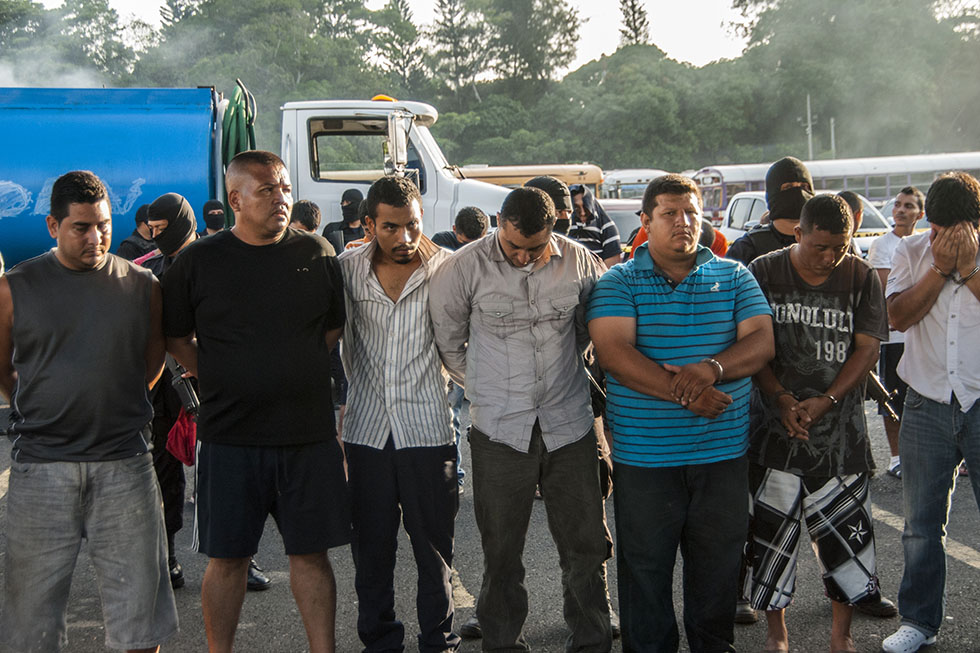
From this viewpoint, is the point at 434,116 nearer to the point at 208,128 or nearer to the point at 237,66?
the point at 208,128

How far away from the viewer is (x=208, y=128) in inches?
360

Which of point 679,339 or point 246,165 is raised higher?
point 246,165

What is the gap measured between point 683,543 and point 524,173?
1407 cm

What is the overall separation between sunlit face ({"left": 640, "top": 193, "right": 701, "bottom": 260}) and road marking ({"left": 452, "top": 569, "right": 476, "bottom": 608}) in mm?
1948

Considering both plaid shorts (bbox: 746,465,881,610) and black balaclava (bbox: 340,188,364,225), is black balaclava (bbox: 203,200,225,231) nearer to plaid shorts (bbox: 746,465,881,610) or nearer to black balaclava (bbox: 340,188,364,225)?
black balaclava (bbox: 340,188,364,225)

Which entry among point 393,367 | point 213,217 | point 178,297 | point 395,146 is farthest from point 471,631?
point 395,146

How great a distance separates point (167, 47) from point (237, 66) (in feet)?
28.2

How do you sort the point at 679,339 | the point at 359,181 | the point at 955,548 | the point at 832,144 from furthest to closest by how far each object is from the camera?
the point at 832,144, the point at 359,181, the point at 955,548, the point at 679,339

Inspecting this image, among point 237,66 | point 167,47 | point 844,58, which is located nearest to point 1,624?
point 237,66

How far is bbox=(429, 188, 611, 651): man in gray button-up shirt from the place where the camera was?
11.5 ft

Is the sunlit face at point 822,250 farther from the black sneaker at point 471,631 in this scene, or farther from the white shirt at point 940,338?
the black sneaker at point 471,631

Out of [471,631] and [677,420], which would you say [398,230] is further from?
[471,631]

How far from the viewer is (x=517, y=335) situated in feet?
11.6

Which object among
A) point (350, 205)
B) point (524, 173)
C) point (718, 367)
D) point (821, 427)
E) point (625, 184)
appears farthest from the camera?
point (625, 184)
